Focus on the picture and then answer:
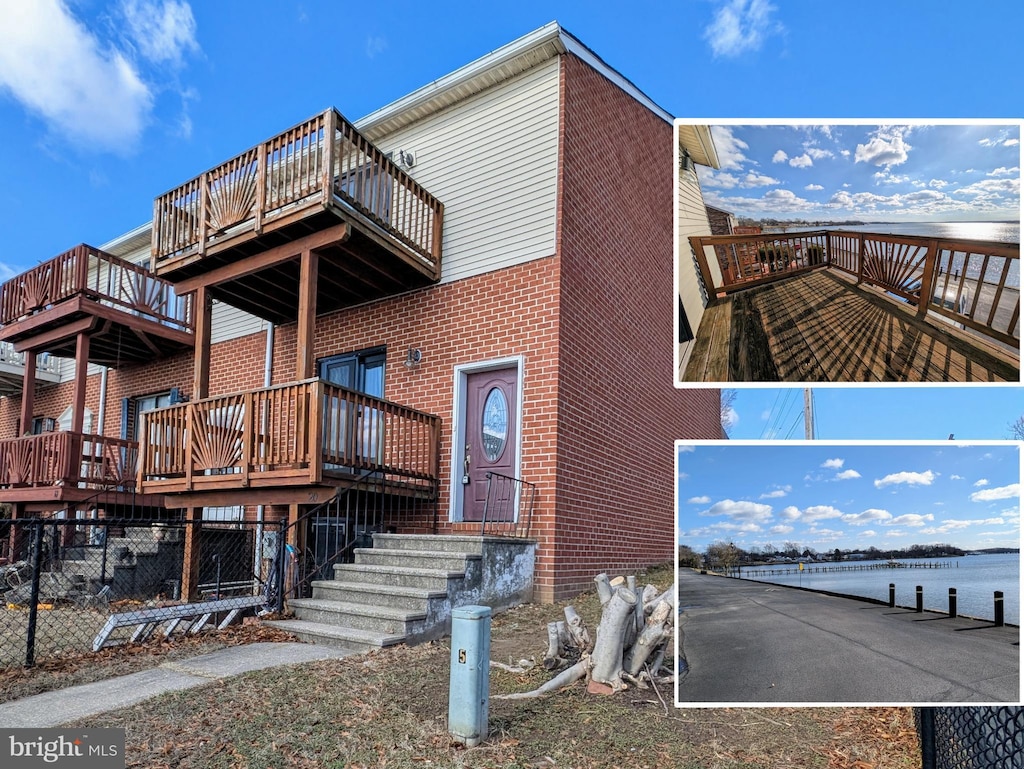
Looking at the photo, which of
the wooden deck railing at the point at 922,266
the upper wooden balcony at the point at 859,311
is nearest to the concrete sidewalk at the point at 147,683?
the upper wooden balcony at the point at 859,311

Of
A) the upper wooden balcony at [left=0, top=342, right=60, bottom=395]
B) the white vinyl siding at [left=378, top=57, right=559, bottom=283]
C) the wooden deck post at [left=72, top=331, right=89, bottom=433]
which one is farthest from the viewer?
the upper wooden balcony at [left=0, top=342, right=60, bottom=395]

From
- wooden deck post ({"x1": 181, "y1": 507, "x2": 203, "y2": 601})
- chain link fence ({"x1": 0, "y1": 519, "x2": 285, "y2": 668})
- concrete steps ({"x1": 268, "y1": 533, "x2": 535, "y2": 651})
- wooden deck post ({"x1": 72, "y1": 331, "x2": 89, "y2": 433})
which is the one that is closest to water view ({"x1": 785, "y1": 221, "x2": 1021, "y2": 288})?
concrete steps ({"x1": 268, "y1": 533, "x2": 535, "y2": 651})

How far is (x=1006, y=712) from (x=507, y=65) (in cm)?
964

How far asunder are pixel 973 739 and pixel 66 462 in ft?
41.0

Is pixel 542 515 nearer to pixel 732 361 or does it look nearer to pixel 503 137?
pixel 503 137

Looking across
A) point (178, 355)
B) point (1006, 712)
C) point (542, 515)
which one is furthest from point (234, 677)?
point (178, 355)

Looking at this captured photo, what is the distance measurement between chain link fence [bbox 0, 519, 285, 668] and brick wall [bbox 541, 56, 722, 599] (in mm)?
3634

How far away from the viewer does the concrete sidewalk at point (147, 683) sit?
465cm

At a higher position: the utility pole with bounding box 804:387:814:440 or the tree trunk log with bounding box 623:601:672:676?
the utility pole with bounding box 804:387:814:440

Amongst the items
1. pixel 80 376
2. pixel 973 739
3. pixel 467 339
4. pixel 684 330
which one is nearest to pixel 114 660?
pixel 467 339

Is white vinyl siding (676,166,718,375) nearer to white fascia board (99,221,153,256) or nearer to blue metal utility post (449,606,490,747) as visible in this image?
blue metal utility post (449,606,490,747)

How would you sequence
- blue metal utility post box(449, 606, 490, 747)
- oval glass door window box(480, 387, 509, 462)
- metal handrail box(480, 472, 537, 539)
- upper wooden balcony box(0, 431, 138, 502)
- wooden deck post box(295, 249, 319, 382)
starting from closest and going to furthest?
1. blue metal utility post box(449, 606, 490, 747)
2. metal handrail box(480, 472, 537, 539)
3. wooden deck post box(295, 249, 319, 382)
4. oval glass door window box(480, 387, 509, 462)
5. upper wooden balcony box(0, 431, 138, 502)

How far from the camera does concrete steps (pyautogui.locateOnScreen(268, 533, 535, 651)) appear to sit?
6.80 m

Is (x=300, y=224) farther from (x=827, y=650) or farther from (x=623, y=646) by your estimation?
(x=827, y=650)
